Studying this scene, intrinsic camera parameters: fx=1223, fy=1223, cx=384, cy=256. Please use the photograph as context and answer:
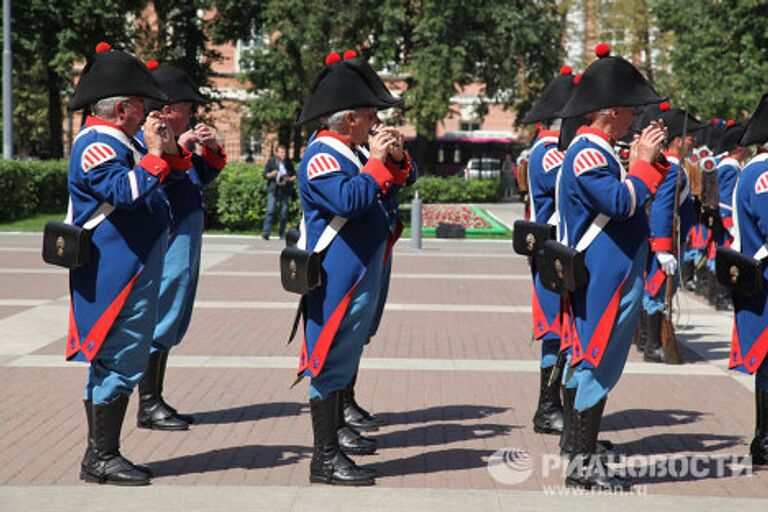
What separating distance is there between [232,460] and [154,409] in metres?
1.08

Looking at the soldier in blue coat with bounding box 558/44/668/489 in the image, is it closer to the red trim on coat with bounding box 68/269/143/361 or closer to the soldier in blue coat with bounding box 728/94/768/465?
the soldier in blue coat with bounding box 728/94/768/465

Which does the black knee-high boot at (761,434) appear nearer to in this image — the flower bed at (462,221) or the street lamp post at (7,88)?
the flower bed at (462,221)

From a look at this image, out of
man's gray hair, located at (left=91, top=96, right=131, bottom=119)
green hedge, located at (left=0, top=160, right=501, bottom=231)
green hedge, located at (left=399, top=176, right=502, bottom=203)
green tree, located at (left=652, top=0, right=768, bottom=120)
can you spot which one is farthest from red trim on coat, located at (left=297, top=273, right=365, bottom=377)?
green hedge, located at (left=399, top=176, right=502, bottom=203)

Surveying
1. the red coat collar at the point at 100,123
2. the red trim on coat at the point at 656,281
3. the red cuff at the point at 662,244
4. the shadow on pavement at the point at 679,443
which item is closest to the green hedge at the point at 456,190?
the red trim on coat at the point at 656,281

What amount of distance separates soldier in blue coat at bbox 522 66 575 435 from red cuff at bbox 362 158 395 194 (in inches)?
73.3

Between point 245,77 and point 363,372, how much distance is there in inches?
1347

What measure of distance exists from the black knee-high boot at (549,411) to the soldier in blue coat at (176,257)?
2.21 metres

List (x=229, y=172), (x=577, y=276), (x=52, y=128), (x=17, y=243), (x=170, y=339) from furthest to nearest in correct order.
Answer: (x=52, y=128)
(x=229, y=172)
(x=17, y=243)
(x=170, y=339)
(x=577, y=276)

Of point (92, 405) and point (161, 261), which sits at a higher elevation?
point (161, 261)

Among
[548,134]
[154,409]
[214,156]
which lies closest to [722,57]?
[548,134]

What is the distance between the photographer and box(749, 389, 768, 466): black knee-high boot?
22.0 feet

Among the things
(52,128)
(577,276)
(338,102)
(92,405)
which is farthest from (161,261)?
(52,128)

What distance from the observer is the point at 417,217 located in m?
21.8

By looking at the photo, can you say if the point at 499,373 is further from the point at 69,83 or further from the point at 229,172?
the point at 69,83
